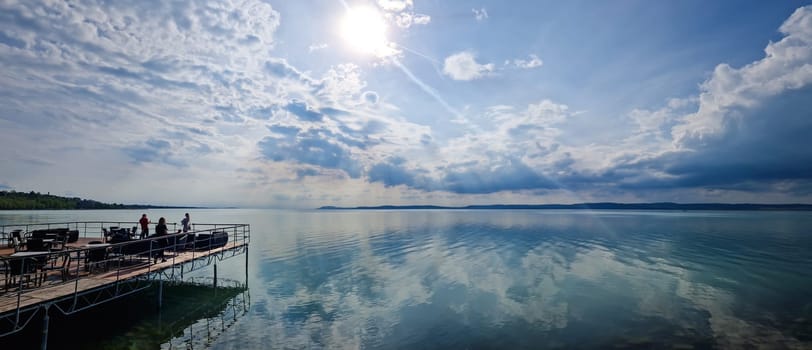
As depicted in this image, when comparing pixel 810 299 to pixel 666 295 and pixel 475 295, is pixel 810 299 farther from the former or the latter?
pixel 475 295

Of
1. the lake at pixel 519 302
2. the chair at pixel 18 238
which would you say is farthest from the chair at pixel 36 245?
the lake at pixel 519 302

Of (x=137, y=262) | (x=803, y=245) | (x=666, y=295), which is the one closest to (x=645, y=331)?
(x=666, y=295)

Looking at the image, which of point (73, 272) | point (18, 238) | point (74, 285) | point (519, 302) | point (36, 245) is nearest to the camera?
point (74, 285)

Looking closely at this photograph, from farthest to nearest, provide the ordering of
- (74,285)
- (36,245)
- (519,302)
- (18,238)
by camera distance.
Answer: (519,302) → (18,238) → (36,245) → (74,285)

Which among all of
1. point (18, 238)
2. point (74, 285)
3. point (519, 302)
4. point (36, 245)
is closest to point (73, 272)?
point (36, 245)

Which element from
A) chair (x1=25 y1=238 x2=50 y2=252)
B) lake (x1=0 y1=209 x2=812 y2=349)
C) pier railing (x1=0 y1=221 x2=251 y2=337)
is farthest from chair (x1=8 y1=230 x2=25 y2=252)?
lake (x1=0 y1=209 x2=812 y2=349)

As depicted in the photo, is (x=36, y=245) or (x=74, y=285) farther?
(x=36, y=245)

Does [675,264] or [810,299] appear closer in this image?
[810,299]

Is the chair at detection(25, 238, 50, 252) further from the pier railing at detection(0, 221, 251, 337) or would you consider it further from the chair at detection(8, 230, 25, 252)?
the chair at detection(8, 230, 25, 252)

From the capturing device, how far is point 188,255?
776 inches

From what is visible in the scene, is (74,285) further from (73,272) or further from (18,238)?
(18,238)

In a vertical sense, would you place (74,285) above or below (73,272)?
below

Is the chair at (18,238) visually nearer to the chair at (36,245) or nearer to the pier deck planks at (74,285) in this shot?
the chair at (36,245)

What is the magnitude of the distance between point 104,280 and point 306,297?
9.53 m
